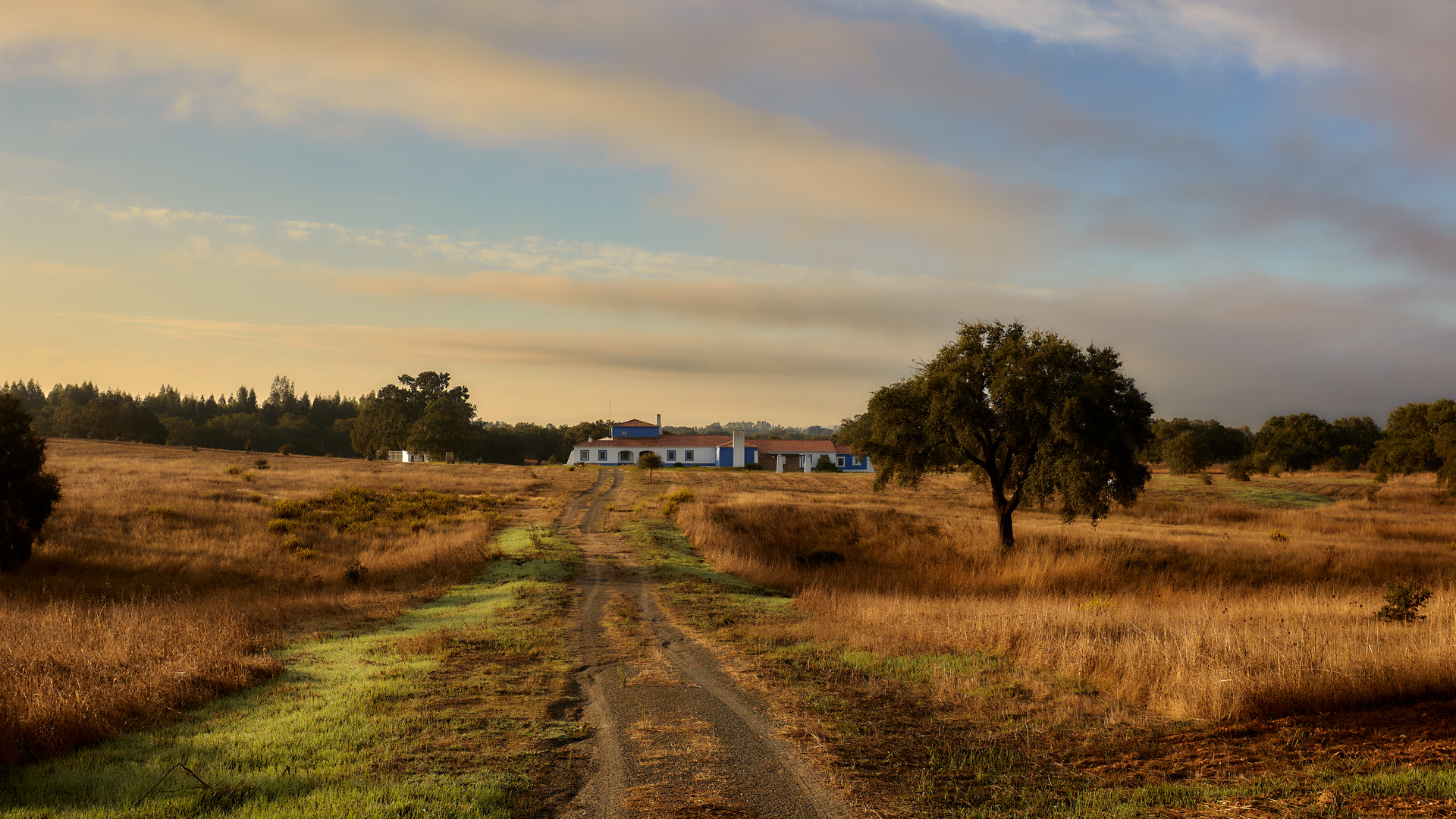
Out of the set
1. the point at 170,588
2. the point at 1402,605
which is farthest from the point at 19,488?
the point at 1402,605

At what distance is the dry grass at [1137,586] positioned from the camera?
8.63 meters

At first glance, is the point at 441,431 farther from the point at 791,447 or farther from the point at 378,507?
the point at 378,507

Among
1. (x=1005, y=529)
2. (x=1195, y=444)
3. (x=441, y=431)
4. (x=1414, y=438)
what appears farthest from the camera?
(x=441, y=431)

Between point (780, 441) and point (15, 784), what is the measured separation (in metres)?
101

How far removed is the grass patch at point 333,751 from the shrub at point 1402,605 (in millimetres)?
13677

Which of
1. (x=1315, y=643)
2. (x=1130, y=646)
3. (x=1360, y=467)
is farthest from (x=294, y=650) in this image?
(x=1360, y=467)

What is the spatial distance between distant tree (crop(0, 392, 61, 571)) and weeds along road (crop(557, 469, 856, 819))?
19668mm

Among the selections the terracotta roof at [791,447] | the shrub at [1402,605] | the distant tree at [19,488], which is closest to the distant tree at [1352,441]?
the terracotta roof at [791,447]

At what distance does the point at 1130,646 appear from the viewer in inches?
392

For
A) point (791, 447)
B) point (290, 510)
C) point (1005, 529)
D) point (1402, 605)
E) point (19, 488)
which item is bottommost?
point (290, 510)

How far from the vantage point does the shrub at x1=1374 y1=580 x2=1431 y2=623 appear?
41.3 feet

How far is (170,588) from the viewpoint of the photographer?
2111cm

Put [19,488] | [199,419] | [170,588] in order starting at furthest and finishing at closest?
[199,419] → [19,488] → [170,588]

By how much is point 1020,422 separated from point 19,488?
31.3 m
